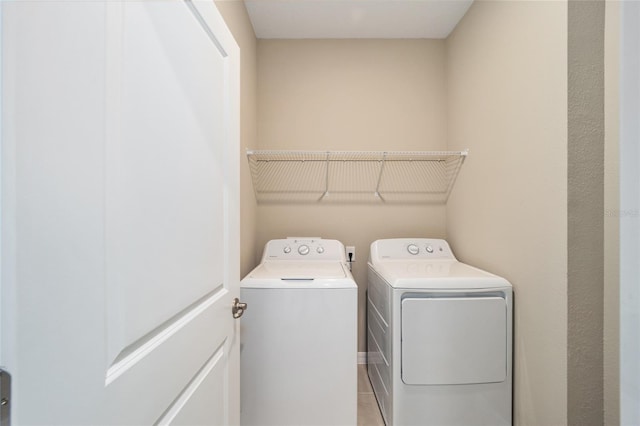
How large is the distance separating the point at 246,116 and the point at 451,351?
2.00 meters

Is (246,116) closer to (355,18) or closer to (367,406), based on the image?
(355,18)

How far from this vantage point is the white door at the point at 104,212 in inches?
14.2

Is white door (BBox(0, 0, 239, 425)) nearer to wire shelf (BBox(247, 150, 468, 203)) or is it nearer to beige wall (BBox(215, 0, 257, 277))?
beige wall (BBox(215, 0, 257, 277))

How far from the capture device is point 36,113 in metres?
0.37

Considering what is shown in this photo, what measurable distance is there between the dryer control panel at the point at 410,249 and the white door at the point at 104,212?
1.57 meters

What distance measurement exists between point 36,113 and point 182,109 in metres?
0.39

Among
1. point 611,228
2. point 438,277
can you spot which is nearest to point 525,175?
point 611,228

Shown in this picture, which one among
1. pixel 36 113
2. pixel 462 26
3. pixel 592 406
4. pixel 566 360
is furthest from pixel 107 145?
pixel 462 26

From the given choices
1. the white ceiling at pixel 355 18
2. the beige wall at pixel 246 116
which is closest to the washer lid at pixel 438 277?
the beige wall at pixel 246 116

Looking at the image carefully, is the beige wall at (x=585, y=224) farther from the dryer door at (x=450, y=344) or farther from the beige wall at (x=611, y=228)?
the dryer door at (x=450, y=344)

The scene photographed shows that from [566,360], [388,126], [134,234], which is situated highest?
[388,126]

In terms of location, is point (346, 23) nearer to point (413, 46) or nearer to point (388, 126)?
point (413, 46)

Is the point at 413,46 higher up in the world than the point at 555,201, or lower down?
higher up

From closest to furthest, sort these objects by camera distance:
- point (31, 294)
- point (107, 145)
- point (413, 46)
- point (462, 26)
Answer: point (31, 294), point (107, 145), point (462, 26), point (413, 46)
